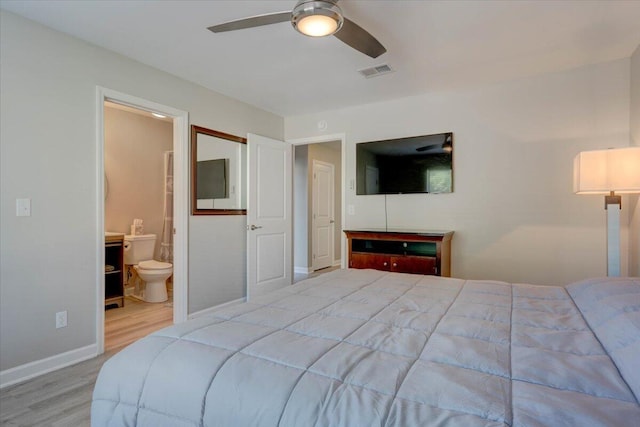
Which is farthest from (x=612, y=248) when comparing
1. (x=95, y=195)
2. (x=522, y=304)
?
(x=95, y=195)

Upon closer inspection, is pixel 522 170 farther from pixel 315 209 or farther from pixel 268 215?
pixel 315 209

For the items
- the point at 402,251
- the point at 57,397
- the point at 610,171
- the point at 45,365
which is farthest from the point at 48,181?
the point at 610,171

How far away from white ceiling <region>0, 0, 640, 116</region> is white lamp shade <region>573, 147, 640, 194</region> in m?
0.93

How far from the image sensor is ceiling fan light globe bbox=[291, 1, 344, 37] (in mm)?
1727

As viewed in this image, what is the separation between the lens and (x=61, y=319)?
8.07ft

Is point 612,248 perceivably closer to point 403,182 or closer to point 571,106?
point 571,106

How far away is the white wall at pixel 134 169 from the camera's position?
4.39 metres

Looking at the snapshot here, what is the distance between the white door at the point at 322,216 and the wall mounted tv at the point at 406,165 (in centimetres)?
218

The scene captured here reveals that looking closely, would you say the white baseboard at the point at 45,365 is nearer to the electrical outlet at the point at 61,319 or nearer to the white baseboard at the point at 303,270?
the electrical outlet at the point at 61,319

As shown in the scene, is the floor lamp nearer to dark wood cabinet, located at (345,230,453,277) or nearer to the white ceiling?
the white ceiling

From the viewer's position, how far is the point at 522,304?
1609 mm

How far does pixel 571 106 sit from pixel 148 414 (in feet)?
12.8

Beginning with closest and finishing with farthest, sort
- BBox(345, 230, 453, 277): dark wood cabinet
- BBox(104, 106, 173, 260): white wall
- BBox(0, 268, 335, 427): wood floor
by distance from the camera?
BBox(0, 268, 335, 427): wood floor, BBox(345, 230, 453, 277): dark wood cabinet, BBox(104, 106, 173, 260): white wall

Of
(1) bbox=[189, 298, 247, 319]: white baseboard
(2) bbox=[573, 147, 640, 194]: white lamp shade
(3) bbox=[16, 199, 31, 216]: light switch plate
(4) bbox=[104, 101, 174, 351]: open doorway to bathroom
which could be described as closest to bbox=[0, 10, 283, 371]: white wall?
(3) bbox=[16, 199, 31, 216]: light switch plate
